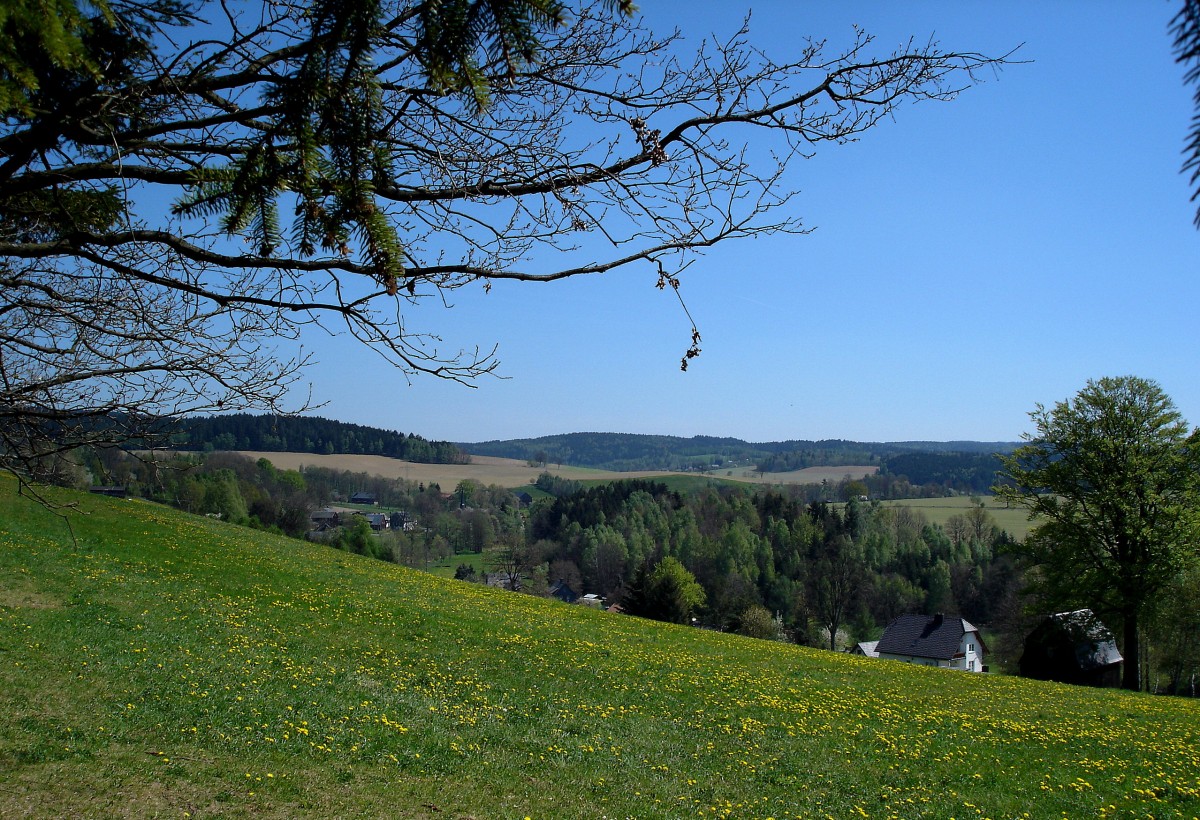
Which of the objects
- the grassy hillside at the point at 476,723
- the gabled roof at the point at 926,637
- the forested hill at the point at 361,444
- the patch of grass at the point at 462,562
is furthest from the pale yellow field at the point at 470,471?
the grassy hillside at the point at 476,723

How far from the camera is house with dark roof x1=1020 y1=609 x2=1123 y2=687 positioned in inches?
1043

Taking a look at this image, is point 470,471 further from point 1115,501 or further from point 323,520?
point 1115,501

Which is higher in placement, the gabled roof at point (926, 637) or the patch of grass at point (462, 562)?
the gabled roof at point (926, 637)

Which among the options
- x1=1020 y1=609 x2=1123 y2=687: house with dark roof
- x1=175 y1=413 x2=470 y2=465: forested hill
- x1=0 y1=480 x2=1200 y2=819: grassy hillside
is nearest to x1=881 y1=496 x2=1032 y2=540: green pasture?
x1=1020 y1=609 x2=1123 y2=687: house with dark roof

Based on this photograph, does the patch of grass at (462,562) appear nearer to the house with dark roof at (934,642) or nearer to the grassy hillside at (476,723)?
the house with dark roof at (934,642)

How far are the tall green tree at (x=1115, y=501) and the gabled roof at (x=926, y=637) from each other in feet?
73.2

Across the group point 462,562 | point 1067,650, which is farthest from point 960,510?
point 1067,650

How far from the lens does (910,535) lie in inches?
3329

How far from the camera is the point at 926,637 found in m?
46.2

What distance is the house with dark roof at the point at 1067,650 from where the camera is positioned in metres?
26.5

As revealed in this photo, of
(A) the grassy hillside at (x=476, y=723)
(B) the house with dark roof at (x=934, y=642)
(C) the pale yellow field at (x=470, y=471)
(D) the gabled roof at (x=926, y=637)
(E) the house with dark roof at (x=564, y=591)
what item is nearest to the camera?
(A) the grassy hillside at (x=476, y=723)

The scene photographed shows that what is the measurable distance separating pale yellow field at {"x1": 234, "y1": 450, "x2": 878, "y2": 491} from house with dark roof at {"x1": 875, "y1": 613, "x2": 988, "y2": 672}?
2800 inches

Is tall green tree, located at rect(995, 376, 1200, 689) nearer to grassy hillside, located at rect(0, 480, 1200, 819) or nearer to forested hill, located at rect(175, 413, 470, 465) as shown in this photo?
grassy hillside, located at rect(0, 480, 1200, 819)

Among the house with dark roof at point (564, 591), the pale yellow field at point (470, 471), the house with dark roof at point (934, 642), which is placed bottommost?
the house with dark roof at point (564, 591)
